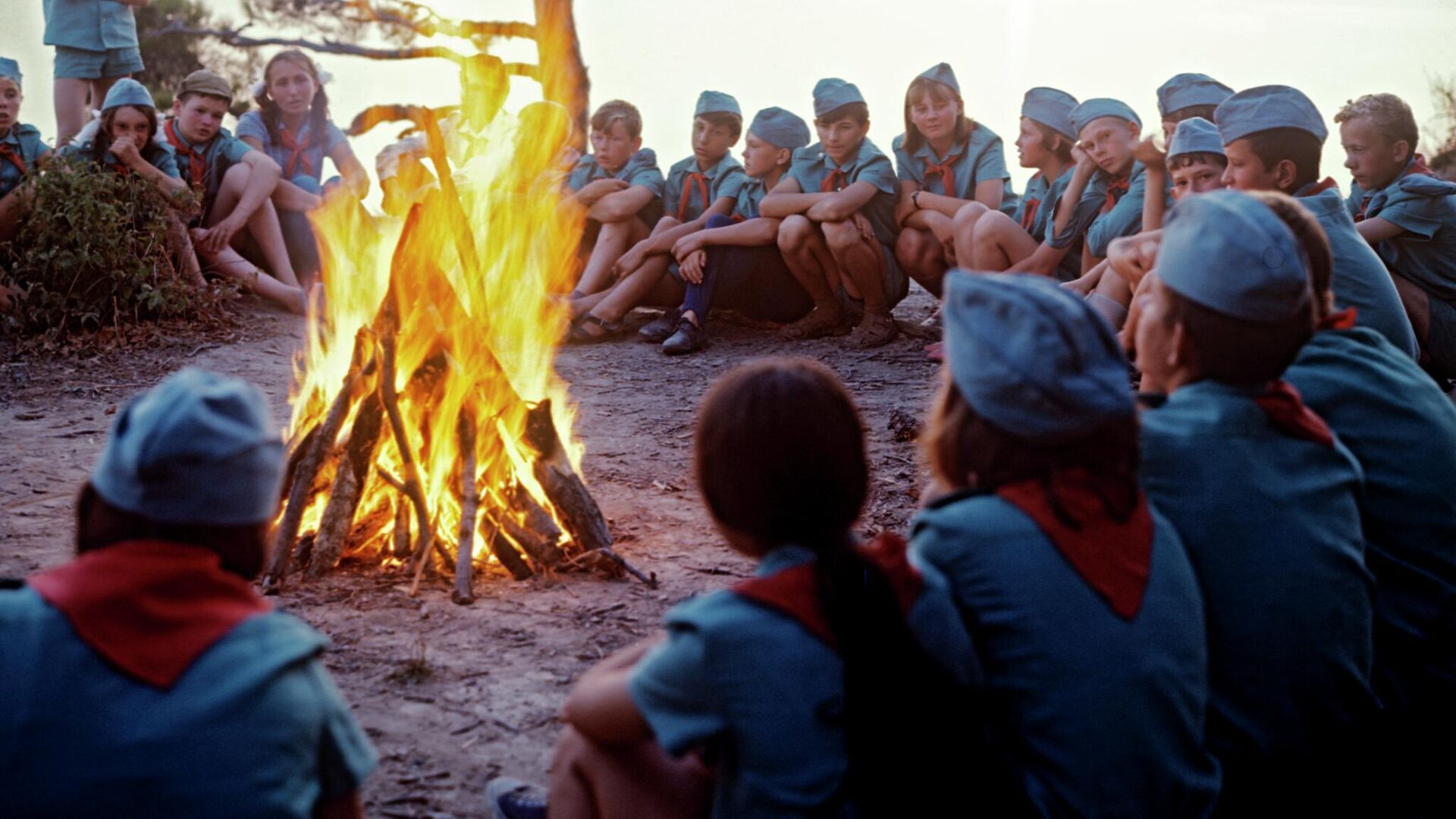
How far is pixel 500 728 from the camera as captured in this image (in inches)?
132

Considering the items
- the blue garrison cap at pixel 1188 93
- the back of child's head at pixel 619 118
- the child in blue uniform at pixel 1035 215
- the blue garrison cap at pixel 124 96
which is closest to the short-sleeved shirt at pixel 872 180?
the child in blue uniform at pixel 1035 215

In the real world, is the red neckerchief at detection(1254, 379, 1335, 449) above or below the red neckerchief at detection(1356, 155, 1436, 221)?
below

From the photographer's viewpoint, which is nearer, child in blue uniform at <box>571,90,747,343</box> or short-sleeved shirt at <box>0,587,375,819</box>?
short-sleeved shirt at <box>0,587,375,819</box>

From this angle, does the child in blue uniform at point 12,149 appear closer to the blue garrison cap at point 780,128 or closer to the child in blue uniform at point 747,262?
the child in blue uniform at point 747,262

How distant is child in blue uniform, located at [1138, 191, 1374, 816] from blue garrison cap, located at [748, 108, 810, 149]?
24.6 feet

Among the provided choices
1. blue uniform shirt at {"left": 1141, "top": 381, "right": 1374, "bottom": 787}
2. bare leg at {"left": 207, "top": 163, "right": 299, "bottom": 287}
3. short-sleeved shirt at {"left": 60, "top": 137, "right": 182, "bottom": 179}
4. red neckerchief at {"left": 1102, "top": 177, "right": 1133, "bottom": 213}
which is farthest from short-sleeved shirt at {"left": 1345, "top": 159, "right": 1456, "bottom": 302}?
short-sleeved shirt at {"left": 60, "top": 137, "right": 182, "bottom": 179}

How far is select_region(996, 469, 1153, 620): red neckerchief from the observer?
2137 mm

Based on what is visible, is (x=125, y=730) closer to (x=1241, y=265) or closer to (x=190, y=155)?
(x=1241, y=265)

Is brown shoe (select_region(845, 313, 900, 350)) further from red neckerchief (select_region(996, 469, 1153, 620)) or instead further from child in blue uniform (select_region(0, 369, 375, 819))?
child in blue uniform (select_region(0, 369, 375, 819))

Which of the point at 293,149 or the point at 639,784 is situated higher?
the point at 293,149

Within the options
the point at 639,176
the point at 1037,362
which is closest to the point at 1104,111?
the point at 639,176

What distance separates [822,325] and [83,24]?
20.9ft

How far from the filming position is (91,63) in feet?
32.8

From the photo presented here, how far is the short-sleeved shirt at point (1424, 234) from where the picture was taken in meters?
6.11
